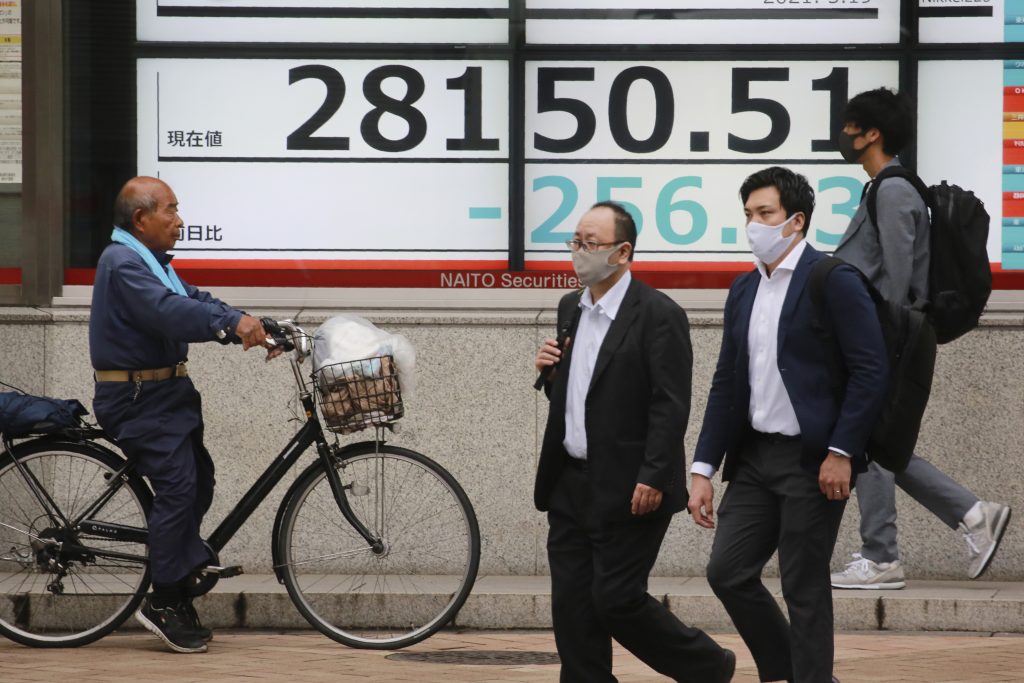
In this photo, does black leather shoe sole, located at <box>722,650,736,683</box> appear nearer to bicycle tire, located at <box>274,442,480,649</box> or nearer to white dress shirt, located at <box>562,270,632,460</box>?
white dress shirt, located at <box>562,270,632,460</box>

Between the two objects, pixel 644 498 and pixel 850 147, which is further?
pixel 850 147

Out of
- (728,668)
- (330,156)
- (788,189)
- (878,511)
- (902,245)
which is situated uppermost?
(330,156)

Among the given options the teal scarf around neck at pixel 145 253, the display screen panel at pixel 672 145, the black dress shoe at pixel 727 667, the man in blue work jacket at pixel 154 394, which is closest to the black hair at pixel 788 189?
the black dress shoe at pixel 727 667

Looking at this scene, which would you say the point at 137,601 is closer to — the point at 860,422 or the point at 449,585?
the point at 449,585

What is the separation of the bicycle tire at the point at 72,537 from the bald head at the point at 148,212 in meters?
0.89

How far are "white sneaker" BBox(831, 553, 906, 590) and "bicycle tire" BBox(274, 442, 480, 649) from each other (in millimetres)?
1887

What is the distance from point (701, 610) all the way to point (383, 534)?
5.06 feet

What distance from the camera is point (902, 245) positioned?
700cm

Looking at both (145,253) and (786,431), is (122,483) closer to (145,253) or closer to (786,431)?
(145,253)

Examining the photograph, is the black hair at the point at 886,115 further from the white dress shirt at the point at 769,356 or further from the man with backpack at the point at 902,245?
the white dress shirt at the point at 769,356

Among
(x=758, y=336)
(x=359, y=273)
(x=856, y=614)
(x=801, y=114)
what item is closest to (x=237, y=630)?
(x=359, y=273)

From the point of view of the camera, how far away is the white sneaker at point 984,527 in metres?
6.97

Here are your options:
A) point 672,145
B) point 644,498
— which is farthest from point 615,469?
point 672,145

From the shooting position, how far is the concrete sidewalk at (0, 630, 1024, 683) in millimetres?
6133
